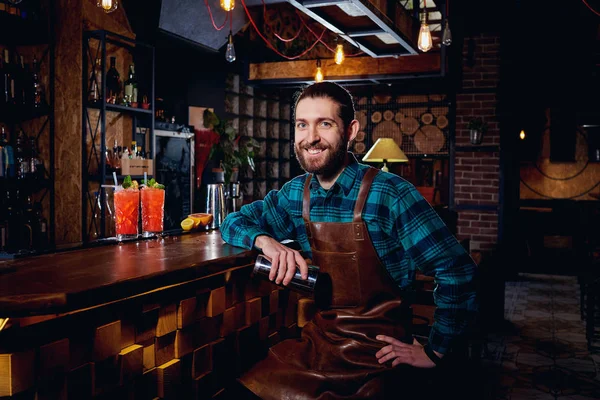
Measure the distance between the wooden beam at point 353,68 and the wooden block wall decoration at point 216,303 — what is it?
551 cm

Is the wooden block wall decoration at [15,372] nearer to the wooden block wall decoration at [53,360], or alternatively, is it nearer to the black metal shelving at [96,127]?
the wooden block wall decoration at [53,360]

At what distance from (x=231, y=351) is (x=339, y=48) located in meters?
4.56

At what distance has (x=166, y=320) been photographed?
1.55 meters

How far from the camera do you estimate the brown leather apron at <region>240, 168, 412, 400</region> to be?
146 cm

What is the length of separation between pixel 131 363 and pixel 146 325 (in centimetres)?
11

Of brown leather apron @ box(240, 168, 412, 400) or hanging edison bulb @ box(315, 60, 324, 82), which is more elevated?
hanging edison bulb @ box(315, 60, 324, 82)

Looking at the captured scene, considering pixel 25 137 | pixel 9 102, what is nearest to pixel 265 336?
pixel 9 102

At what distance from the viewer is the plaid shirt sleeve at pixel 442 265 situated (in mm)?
1424

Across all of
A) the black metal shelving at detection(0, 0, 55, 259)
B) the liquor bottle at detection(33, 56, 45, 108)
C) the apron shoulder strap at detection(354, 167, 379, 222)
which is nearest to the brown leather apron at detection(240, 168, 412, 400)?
the apron shoulder strap at detection(354, 167, 379, 222)

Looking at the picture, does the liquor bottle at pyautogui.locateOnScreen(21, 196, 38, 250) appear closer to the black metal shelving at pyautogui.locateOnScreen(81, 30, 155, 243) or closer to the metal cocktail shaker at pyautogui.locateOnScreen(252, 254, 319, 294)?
the black metal shelving at pyautogui.locateOnScreen(81, 30, 155, 243)

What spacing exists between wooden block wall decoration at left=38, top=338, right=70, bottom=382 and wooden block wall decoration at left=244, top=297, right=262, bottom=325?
0.77 meters

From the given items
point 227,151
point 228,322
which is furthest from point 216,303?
point 227,151

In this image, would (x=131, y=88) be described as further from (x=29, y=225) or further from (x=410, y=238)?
(x=410, y=238)

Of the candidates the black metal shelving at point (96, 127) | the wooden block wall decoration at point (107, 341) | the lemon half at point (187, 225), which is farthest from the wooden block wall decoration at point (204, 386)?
the black metal shelving at point (96, 127)
